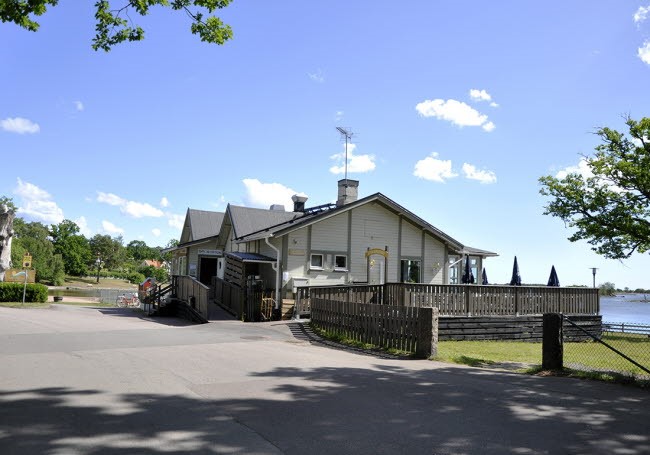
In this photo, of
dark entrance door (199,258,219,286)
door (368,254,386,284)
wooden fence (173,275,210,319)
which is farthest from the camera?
dark entrance door (199,258,219,286)

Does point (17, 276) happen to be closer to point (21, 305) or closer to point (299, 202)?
point (21, 305)

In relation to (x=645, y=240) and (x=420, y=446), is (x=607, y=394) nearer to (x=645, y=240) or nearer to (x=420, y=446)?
(x=420, y=446)

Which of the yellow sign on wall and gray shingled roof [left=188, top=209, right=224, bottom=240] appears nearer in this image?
the yellow sign on wall

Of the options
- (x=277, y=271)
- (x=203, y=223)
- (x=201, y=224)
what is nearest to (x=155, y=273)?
(x=203, y=223)

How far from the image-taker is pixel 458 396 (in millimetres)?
7570

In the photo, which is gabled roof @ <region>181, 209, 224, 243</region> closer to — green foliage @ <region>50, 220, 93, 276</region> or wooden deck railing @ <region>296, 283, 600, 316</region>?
wooden deck railing @ <region>296, 283, 600, 316</region>

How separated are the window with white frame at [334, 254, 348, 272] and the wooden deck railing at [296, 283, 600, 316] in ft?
9.98

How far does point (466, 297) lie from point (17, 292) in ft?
89.0

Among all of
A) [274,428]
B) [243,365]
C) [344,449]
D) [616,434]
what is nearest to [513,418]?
[616,434]

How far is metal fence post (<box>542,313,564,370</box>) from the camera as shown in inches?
407

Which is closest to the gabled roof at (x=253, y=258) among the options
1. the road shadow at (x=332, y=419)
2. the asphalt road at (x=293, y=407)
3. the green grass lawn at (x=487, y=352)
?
the green grass lawn at (x=487, y=352)

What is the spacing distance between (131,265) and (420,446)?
487 feet

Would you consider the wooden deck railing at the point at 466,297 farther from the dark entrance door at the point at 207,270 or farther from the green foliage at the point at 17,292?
the green foliage at the point at 17,292

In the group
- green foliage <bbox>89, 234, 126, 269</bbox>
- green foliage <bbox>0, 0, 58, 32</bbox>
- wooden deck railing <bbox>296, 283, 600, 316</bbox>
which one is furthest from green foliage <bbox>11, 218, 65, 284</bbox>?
green foliage <bbox>0, 0, 58, 32</bbox>
